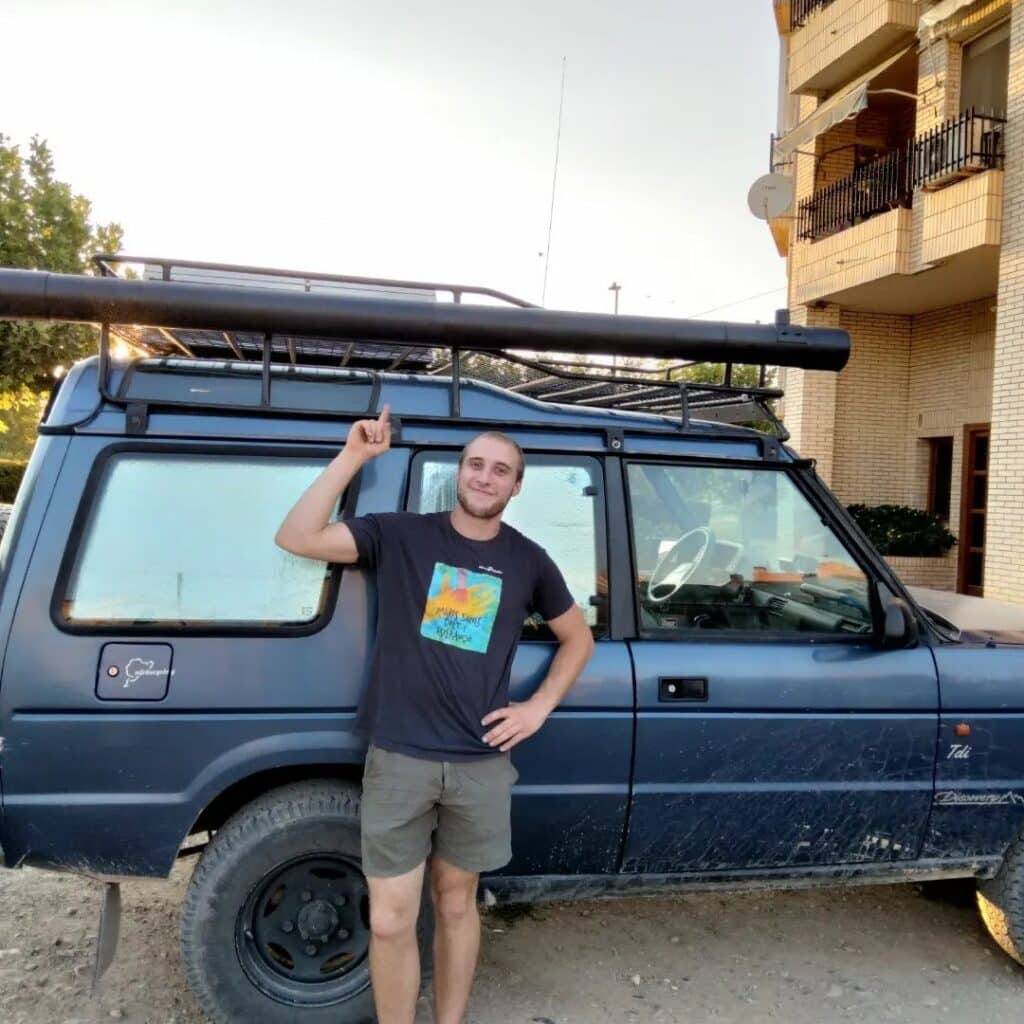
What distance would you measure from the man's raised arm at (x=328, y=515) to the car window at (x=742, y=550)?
96 centimetres

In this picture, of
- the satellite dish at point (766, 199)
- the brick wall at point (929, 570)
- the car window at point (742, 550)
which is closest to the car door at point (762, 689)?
the car window at point (742, 550)

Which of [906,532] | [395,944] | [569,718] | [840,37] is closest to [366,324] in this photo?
[569,718]

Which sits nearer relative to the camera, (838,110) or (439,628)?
(439,628)

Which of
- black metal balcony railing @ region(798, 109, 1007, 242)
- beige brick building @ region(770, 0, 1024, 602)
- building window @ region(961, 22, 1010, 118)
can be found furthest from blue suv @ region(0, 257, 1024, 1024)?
building window @ region(961, 22, 1010, 118)

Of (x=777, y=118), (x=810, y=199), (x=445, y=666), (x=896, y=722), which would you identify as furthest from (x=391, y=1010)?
(x=777, y=118)

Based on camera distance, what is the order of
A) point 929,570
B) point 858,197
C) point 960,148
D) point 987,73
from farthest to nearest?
1. point 858,197
2. point 929,570
3. point 987,73
4. point 960,148

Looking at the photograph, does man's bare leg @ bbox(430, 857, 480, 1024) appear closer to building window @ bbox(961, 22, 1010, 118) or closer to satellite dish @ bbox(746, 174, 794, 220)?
satellite dish @ bbox(746, 174, 794, 220)

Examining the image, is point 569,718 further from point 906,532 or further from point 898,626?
point 906,532

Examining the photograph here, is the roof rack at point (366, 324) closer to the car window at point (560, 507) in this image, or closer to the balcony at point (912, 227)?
the car window at point (560, 507)

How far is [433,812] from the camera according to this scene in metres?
2.46

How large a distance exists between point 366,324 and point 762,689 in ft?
5.53

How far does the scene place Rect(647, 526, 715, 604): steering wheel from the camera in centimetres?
299

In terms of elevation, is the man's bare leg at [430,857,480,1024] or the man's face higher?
the man's face

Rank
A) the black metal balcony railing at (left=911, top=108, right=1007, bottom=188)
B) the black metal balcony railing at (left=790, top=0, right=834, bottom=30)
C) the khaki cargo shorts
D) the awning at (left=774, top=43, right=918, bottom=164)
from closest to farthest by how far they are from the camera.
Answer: the khaki cargo shorts < the black metal balcony railing at (left=911, top=108, right=1007, bottom=188) < the awning at (left=774, top=43, right=918, bottom=164) < the black metal balcony railing at (left=790, top=0, right=834, bottom=30)
